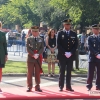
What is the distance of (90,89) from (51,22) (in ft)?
120

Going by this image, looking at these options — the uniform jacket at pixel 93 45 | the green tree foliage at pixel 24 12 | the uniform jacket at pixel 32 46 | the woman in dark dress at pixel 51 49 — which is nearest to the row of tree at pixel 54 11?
the green tree foliage at pixel 24 12

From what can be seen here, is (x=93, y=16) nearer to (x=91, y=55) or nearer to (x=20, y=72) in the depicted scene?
(x=20, y=72)

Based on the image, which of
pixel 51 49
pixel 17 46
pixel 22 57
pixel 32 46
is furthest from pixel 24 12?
pixel 32 46

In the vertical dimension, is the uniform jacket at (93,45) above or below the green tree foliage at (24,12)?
below

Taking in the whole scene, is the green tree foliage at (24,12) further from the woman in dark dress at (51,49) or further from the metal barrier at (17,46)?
the woman in dark dress at (51,49)

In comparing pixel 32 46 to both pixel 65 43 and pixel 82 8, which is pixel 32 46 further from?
pixel 82 8

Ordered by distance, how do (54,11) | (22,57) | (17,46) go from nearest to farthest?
(22,57)
(17,46)
(54,11)

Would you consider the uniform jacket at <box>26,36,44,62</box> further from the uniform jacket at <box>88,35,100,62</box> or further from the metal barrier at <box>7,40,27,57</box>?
the metal barrier at <box>7,40,27,57</box>

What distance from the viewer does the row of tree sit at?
106ft

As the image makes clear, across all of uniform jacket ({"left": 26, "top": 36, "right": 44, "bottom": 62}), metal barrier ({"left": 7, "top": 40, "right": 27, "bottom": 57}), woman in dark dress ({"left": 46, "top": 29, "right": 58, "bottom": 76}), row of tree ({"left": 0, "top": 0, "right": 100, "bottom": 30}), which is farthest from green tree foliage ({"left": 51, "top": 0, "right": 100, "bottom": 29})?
uniform jacket ({"left": 26, "top": 36, "right": 44, "bottom": 62})

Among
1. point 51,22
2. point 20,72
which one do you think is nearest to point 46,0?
point 51,22

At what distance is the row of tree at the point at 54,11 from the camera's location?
106ft

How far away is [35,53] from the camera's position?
993 cm

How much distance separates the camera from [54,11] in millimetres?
45562
